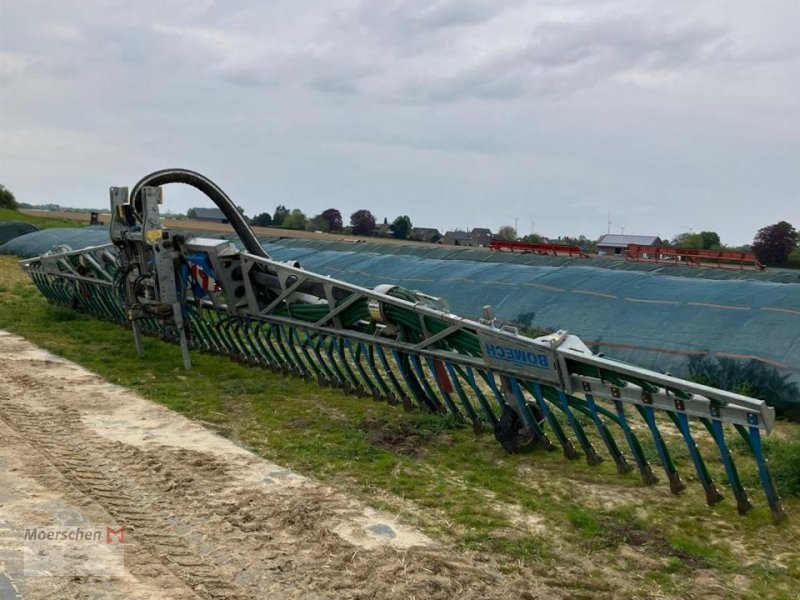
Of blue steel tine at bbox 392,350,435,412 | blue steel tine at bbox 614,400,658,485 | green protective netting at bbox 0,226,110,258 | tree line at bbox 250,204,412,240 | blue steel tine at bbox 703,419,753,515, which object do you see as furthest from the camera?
tree line at bbox 250,204,412,240

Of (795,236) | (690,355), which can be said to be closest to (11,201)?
(795,236)

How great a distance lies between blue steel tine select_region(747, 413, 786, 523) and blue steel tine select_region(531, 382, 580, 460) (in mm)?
1602

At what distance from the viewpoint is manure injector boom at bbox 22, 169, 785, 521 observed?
5.46m

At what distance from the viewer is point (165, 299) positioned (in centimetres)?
1003

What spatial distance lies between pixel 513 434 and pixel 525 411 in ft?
0.80

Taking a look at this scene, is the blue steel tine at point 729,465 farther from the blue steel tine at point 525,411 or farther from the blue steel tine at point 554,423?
the blue steel tine at point 525,411

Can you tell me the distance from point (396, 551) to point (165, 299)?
6436 millimetres

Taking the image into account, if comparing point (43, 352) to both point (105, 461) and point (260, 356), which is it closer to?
point (260, 356)

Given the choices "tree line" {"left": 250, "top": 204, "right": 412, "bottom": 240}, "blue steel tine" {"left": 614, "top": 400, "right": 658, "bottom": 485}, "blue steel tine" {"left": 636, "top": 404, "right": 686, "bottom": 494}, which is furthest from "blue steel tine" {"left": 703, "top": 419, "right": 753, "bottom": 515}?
"tree line" {"left": 250, "top": 204, "right": 412, "bottom": 240}

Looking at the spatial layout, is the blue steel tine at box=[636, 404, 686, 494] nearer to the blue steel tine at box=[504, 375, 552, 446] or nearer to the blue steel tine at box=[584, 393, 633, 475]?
the blue steel tine at box=[584, 393, 633, 475]

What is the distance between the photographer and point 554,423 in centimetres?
631

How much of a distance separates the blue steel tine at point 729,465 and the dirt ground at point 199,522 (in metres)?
1.84

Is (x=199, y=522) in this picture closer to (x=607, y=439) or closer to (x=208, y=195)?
(x=607, y=439)

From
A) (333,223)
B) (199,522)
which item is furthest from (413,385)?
(333,223)
